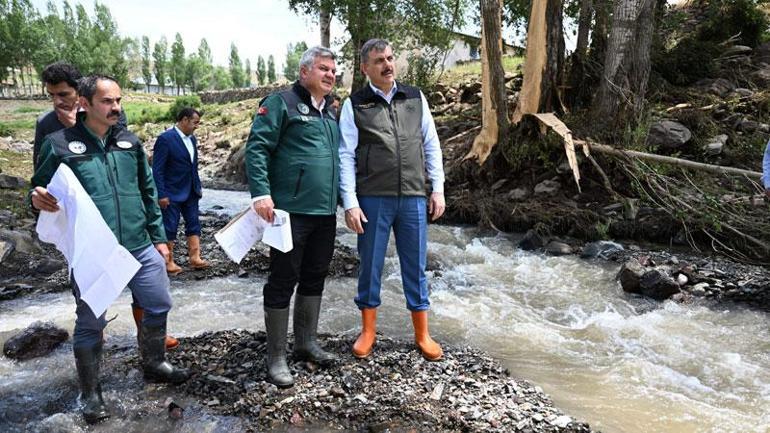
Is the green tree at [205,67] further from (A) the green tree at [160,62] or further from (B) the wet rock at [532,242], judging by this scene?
(B) the wet rock at [532,242]

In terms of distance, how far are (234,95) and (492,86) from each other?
31.8 metres

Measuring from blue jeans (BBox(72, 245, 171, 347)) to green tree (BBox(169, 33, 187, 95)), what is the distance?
88197 millimetres

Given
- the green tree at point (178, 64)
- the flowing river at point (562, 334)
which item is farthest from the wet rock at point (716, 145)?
the green tree at point (178, 64)

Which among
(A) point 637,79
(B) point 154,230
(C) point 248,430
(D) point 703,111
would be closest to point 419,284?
(C) point 248,430

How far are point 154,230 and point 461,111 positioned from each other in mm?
12769

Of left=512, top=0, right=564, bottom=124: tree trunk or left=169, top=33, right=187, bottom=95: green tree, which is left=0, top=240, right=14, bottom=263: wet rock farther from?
left=169, top=33, right=187, bottom=95: green tree

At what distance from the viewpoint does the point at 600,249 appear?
8.02 meters

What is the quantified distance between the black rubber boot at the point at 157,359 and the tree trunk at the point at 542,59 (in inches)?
345

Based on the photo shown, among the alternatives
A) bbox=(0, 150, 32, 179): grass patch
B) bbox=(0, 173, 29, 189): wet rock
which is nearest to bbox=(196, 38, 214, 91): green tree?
bbox=(0, 150, 32, 179): grass patch

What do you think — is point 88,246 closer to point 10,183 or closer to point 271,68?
point 10,183

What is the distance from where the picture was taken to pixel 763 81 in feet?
39.9

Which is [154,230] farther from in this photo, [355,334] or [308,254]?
[355,334]

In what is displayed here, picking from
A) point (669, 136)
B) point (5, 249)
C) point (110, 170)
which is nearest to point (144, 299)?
point (110, 170)

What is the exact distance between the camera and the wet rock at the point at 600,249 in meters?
7.92
